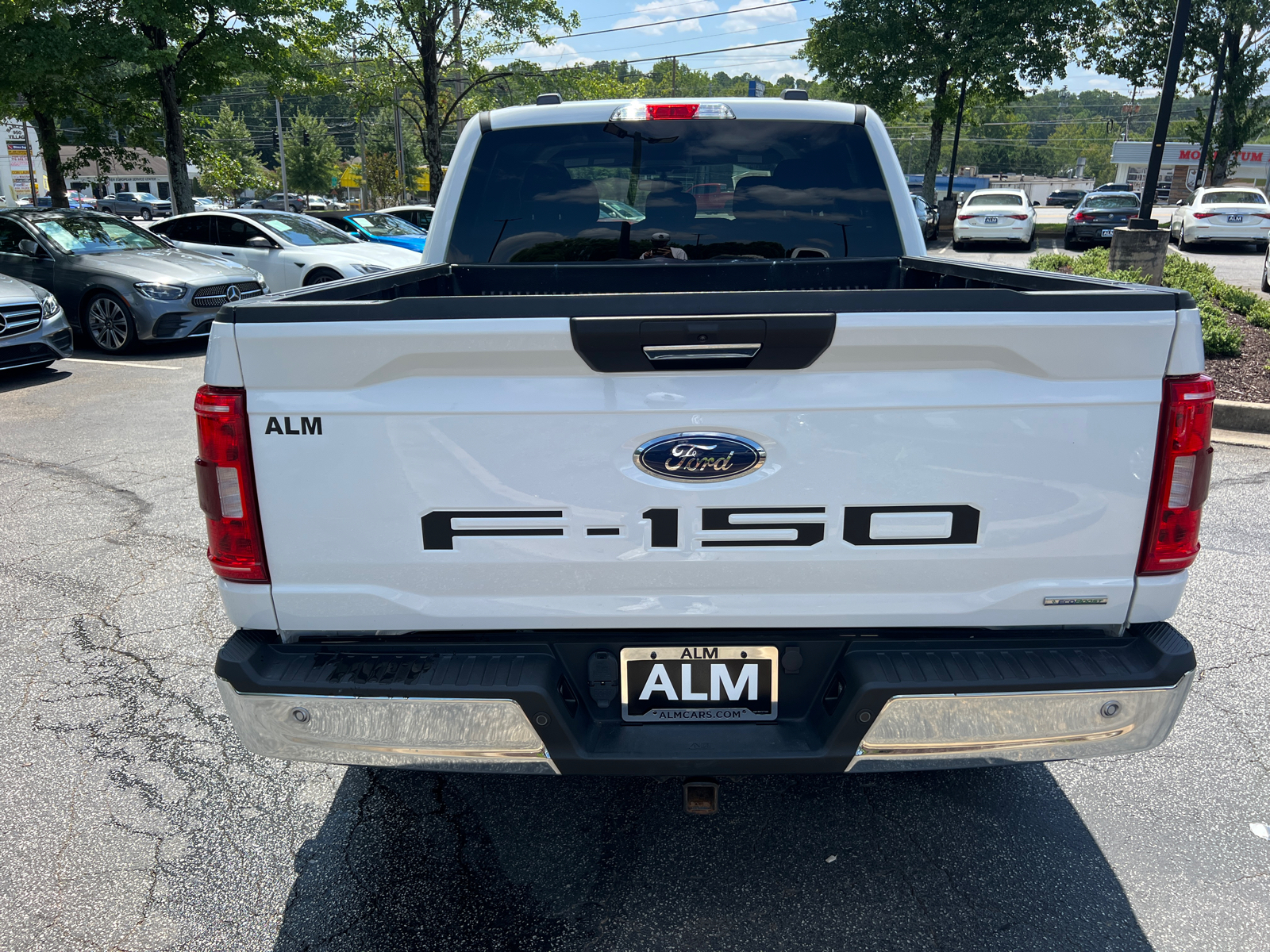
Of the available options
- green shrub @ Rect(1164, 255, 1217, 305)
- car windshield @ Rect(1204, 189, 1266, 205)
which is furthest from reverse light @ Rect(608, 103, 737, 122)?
car windshield @ Rect(1204, 189, 1266, 205)

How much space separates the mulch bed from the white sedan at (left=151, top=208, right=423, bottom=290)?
397 inches

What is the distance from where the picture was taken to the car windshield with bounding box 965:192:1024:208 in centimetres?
2388

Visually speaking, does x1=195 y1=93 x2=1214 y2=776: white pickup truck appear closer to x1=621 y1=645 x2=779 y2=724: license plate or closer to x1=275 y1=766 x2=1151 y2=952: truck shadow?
x1=621 y1=645 x2=779 y2=724: license plate

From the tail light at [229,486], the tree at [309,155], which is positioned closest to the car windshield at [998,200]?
the tail light at [229,486]

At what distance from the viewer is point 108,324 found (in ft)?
35.8

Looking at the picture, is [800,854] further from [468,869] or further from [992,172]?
[992,172]

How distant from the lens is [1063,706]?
2.04 m

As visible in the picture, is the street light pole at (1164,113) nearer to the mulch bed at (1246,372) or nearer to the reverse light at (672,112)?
the mulch bed at (1246,372)

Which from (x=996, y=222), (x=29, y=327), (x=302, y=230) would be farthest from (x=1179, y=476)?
(x=996, y=222)

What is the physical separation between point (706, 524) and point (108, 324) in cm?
1118

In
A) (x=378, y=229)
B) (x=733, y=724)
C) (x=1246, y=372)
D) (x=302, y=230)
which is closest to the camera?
(x=733, y=724)

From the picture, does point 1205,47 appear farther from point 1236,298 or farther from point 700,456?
point 700,456

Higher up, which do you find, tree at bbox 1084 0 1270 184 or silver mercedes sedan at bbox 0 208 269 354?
tree at bbox 1084 0 1270 184

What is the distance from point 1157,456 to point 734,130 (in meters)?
2.31
